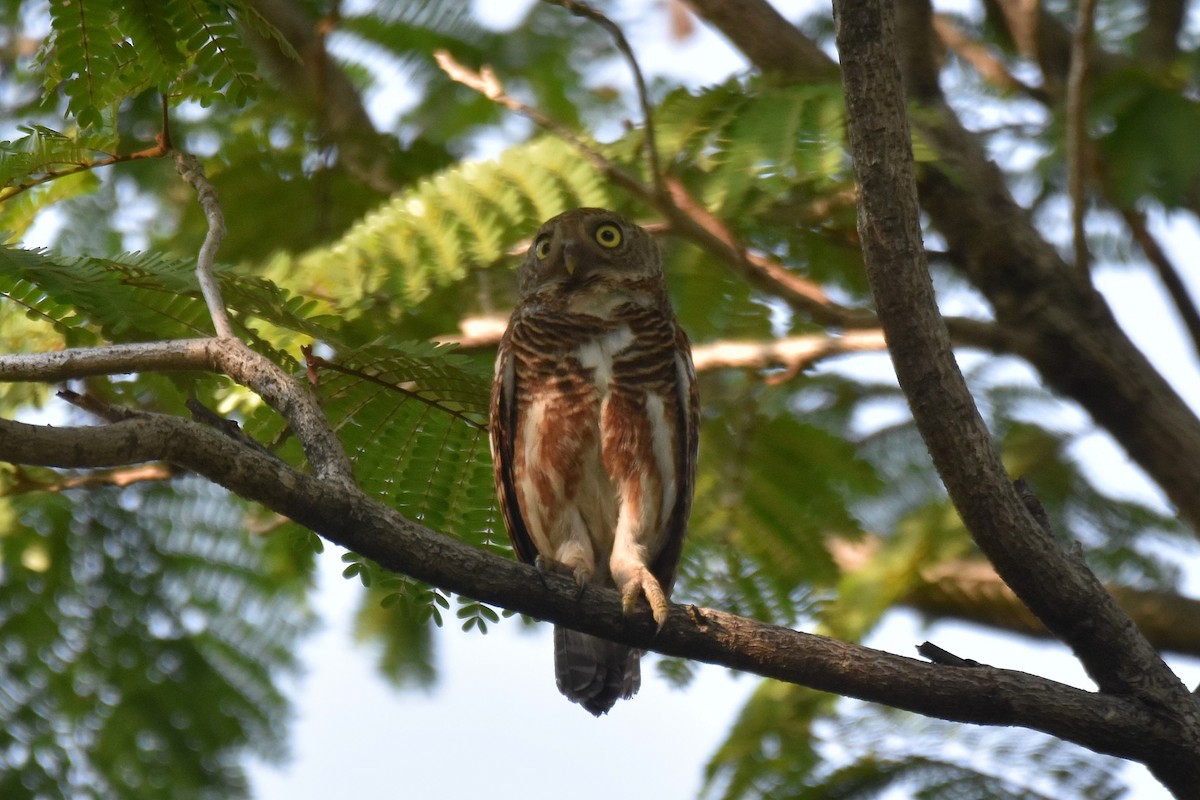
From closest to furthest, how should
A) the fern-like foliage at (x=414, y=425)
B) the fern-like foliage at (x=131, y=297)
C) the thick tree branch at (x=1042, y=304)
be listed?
the fern-like foliage at (x=131, y=297)
the fern-like foliage at (x=414, y=425)
the thick tree branch at (x=1042, y=304)

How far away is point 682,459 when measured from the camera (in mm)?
4312

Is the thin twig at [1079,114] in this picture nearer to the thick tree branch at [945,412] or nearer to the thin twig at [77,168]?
the thick tree branch at [945,412]

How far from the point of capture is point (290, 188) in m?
6.21

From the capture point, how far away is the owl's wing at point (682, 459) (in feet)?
A: 14.1

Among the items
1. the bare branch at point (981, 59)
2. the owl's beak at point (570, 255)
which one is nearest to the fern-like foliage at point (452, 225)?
the owl's beak at point (570, 255)

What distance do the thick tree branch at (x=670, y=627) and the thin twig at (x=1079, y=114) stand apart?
2045 millimetres

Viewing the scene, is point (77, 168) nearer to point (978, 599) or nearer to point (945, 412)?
point (945, 412)

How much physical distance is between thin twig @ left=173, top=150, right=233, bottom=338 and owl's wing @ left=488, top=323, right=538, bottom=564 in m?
1.06

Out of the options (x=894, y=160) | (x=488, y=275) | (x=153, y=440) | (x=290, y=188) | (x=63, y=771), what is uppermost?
(x=290, y=188)

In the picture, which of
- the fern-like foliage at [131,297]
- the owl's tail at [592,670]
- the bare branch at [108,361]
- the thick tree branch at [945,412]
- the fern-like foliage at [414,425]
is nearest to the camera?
the bare branch at [108,361]

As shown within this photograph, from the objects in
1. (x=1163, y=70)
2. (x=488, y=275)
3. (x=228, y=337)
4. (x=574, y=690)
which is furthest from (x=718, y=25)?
(x=228, y=337)

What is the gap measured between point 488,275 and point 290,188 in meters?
1.26

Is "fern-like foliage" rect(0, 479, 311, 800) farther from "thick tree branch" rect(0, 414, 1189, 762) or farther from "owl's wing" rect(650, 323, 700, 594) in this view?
"thick tree branch" rect(0, 414, 1189, 762)

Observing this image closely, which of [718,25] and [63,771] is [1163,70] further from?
[63,771]
